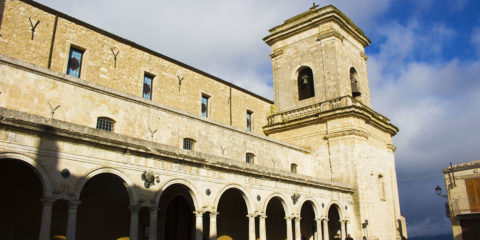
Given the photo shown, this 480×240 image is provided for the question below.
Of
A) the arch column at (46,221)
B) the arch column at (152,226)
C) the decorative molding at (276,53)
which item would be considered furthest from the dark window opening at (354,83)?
the arch column at (46,221)

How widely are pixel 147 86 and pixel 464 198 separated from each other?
22860mm

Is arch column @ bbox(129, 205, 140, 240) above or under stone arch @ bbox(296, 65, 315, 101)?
under

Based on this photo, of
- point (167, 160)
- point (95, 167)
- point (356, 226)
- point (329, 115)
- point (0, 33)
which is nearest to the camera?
point (95, 167)

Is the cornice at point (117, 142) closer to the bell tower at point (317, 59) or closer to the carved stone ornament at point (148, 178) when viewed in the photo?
the carved stone ornament at point (148, 178)

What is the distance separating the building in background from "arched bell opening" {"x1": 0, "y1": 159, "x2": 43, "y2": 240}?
26.1m

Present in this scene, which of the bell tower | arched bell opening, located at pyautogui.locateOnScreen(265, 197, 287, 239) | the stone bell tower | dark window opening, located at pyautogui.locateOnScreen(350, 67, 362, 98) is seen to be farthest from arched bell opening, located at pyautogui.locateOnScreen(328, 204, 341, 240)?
dark window opening, located at pyautogui.locateOnScreen(350, 67, 362, 98)

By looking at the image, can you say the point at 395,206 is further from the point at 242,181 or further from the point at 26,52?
the point at 26,52

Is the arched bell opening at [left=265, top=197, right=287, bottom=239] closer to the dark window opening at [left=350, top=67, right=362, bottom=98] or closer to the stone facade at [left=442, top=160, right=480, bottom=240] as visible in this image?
the dark window opening at [left=350, top=67, right=362, bottom=98]

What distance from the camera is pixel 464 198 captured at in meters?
28.4

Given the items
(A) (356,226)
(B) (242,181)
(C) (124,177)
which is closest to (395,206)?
(A) (356,226)

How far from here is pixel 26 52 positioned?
16000 millimetres

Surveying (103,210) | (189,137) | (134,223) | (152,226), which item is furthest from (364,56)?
(134,223)

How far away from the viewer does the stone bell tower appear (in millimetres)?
22984

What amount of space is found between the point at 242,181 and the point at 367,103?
15.2 meters
